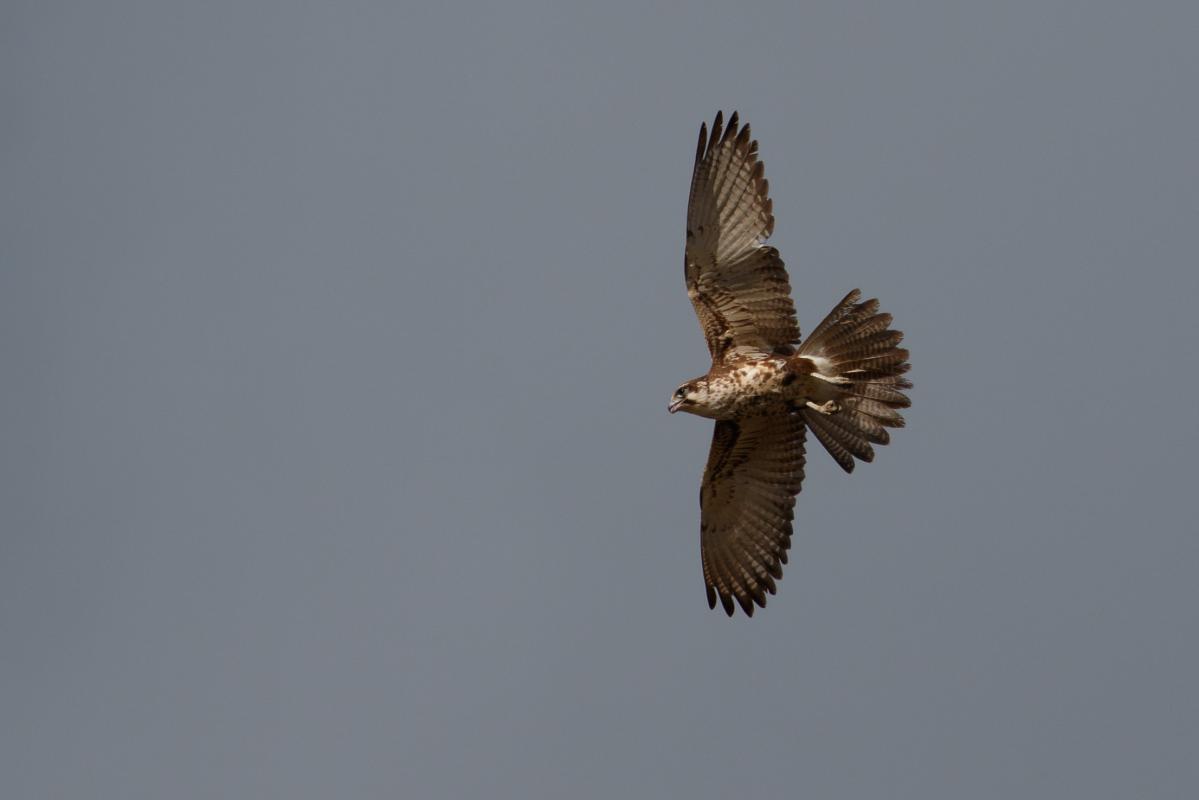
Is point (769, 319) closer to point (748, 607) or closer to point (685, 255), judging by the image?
point (685, 255)

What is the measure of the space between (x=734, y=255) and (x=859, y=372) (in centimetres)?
128

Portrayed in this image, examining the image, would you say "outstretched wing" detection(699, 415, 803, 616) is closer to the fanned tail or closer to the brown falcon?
the brown falcon

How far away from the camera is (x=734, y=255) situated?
14.2 meters

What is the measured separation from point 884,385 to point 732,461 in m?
1.54

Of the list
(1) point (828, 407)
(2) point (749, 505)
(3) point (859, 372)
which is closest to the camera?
(3) point (859, 372)

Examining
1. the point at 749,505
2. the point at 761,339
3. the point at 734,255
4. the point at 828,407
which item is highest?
the point at 734,255

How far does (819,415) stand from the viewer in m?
14.6

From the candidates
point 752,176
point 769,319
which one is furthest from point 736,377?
point 752,176

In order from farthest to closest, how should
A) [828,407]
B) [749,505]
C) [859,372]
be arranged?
1. [749,505]
2. [828,407]
3. [859,372]

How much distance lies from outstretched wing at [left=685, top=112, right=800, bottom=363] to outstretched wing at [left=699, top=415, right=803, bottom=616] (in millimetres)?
760

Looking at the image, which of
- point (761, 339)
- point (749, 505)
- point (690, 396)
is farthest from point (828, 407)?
point (749, 505)

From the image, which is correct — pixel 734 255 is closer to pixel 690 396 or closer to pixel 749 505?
pixel 690 396

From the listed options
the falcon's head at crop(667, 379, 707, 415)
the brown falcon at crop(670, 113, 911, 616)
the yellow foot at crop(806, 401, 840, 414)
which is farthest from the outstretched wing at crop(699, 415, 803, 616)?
the falcon's head at crop(667, 379, 707, 415)

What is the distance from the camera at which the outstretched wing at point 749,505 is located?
14.9 metres
